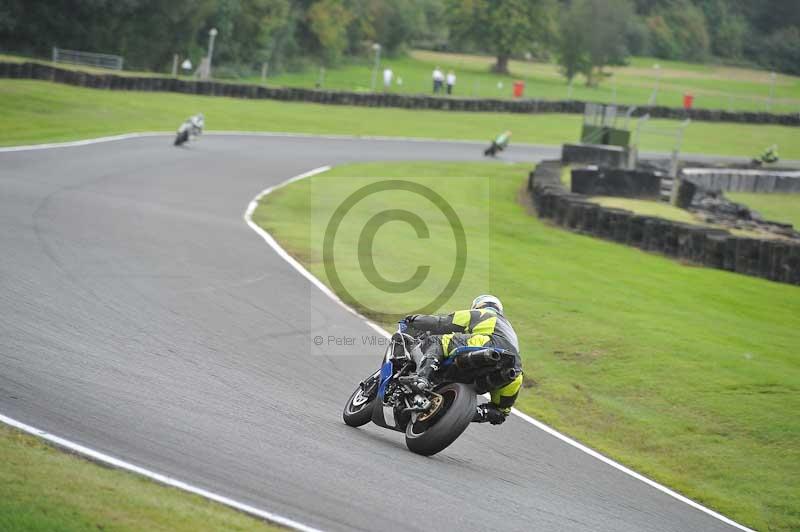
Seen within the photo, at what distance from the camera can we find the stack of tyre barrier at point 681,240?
19.7 m

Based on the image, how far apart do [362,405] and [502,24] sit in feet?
243

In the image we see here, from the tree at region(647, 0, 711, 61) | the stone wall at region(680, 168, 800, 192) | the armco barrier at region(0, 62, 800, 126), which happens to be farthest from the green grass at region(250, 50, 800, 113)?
the stone wall at region(680, 168, 800, 192)

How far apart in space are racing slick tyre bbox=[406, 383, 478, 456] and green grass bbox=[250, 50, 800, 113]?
48.6 meters

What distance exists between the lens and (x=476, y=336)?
7.90m

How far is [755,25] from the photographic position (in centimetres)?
6531

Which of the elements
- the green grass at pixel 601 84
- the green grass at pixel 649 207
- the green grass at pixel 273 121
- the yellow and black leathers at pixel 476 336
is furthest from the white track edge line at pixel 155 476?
the green grass at pixel 601 84

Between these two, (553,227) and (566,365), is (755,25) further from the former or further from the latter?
(566,365)

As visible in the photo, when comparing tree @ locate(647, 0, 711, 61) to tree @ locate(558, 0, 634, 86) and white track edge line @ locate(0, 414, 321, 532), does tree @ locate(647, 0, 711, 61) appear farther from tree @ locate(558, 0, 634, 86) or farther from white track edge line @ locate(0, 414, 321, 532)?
white track edge line @ locate(0, 414, 321, 532)

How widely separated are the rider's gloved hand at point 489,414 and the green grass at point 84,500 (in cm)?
261

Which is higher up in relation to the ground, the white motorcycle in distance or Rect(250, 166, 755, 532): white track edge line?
the white motorcycle in distance

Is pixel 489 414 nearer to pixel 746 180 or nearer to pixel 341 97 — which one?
pixel 746 180

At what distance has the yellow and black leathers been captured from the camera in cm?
790

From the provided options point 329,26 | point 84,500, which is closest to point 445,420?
point 84,500

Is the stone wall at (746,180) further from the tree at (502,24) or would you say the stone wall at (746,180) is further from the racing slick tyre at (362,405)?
the tree at (502,24)
